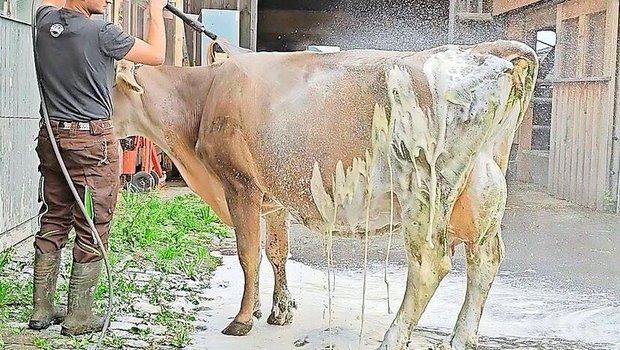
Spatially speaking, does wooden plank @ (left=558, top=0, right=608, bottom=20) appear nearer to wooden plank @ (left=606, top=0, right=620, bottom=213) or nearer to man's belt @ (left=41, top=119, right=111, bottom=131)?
wooden plank @ (left=606, top=0, right=620, bottom=213)

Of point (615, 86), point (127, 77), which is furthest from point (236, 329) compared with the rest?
point (615, 86)

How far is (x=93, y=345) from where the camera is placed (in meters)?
5.26

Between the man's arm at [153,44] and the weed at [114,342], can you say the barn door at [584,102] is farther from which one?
the weed at [114,342]

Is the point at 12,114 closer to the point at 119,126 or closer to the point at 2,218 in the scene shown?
the point at 2,218

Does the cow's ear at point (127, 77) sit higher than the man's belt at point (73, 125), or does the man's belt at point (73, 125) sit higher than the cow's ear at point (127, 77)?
the cow's ear at point (127, 77)

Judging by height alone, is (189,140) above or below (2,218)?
above

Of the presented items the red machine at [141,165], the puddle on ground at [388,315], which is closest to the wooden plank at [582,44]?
the red machine at [141,165]

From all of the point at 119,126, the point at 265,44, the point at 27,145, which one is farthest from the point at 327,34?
the point at 119,126

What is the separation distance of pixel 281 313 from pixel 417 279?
1.40 metres

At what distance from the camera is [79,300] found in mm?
5430

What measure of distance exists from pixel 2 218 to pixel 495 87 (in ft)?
15.2

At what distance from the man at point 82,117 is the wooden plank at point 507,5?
466 inches

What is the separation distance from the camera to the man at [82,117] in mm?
5223

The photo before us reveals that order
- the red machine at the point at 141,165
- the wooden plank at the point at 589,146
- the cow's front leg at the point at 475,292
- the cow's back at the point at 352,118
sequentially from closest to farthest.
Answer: the cow's back at the point at 352,118, the cow's front leg at the point at 475,292, the red machine at the point at 141,165, the wooden plank at the point at 589,146
